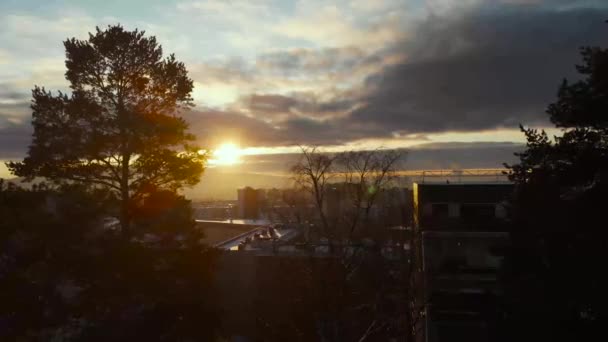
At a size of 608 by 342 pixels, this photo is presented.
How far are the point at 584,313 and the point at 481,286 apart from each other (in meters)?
13.6

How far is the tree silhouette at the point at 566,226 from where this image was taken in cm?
1262

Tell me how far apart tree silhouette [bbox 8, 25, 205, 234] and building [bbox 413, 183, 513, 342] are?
46.0ft

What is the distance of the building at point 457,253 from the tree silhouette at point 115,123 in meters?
14.0

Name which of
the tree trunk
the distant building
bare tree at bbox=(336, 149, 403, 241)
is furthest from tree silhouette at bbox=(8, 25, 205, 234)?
the distant building

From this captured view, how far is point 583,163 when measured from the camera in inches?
512

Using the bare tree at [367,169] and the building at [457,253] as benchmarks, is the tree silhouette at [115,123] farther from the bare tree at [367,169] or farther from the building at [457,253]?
the building at [457,253]

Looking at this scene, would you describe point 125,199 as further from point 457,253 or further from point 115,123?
point 457,253

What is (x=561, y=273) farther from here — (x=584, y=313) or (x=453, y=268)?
(x=453, y=268)

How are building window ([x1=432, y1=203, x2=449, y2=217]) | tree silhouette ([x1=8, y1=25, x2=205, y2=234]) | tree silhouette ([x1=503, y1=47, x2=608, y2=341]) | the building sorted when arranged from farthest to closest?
building window ([x1=432, y1=203, x2=449, y2=217])
the building
tree silhouette ([x1=8, y1=25, x2=205, y2=234])
tree silhouette ([x1=503, y1=47, x2=608, y2=341])

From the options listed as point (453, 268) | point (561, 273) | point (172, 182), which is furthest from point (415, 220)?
point (561, 273)

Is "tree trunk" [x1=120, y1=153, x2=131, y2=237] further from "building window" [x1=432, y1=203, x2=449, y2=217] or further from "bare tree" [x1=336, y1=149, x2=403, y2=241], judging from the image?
"building window" [x1=432, y1=203, x2=449, y2=217]

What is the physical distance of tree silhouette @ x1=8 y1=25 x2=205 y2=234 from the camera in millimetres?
18797

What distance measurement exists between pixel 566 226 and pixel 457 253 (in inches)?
567

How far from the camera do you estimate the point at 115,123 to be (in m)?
19.3
